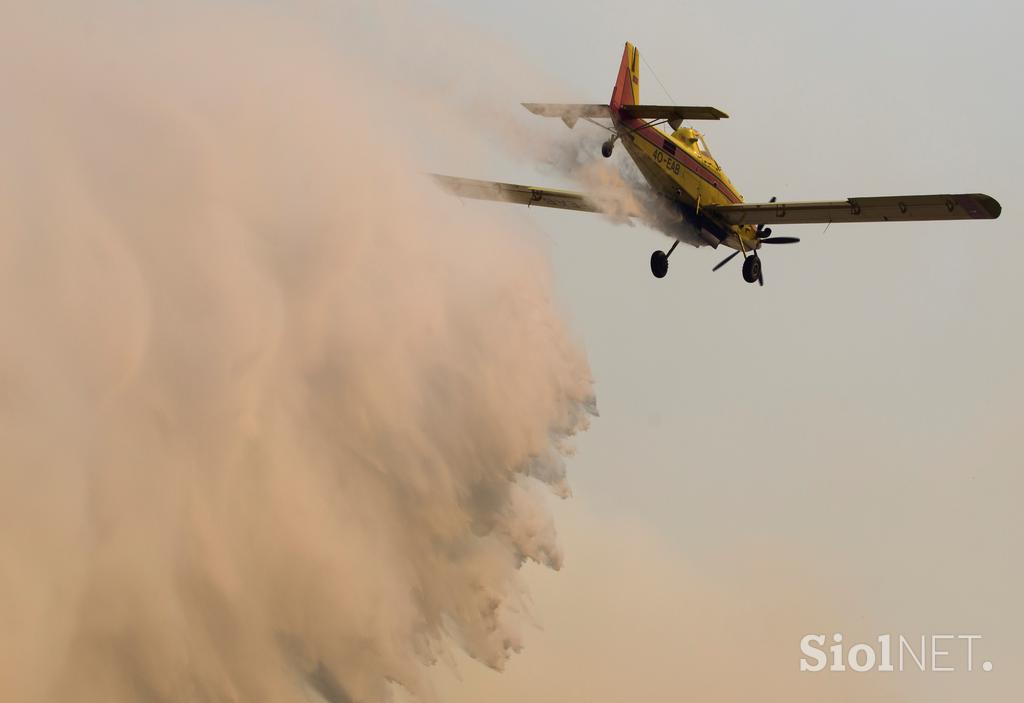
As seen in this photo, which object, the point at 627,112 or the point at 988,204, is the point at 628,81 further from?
the point at 988,204

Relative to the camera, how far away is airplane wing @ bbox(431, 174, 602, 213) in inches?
1526

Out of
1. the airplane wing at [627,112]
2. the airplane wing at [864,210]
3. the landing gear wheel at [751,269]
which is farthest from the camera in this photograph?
the landing gear wheel at [751,269]

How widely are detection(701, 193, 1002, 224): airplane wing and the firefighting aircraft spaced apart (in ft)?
0.08

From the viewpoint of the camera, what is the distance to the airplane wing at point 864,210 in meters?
36.3

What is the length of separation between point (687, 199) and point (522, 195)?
199 inches

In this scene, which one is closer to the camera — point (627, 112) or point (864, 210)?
point (627, 112)

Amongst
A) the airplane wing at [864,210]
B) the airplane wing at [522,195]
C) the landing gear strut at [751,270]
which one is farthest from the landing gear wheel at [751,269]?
the airplane wing at [522,195]

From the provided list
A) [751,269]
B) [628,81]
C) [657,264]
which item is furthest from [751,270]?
[628,81]

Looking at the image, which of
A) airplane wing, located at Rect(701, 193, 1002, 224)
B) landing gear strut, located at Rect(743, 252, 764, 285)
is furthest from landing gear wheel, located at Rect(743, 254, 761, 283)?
airplane wing, located at Rect(701, 193, 1002, 224)

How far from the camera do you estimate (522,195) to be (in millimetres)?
39750

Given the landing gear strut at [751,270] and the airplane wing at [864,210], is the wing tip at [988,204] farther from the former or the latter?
the landing gear strut at [751,270]

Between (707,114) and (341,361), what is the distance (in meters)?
10.5

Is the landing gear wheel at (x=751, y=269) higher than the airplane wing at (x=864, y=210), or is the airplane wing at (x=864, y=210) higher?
the airplane wing at (x=864, y=210)

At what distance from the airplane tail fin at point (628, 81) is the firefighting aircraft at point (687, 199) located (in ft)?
0.08
